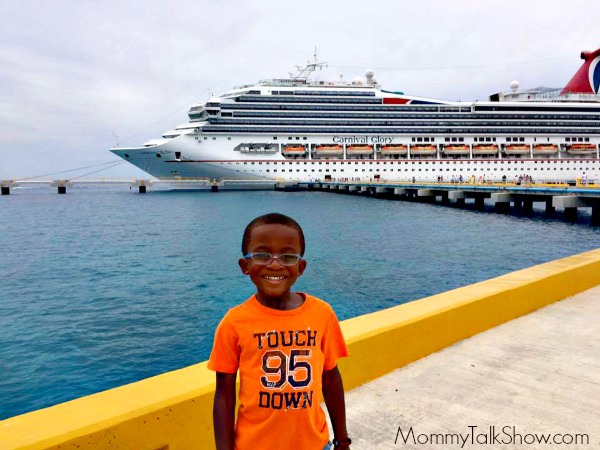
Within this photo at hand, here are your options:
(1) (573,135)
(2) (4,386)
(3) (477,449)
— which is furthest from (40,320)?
(1) (573,135)

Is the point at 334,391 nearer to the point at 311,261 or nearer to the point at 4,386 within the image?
the point at 4,386

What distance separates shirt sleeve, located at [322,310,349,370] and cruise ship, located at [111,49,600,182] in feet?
207

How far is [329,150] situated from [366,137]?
6201 mm

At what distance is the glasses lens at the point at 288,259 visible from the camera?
1.96 meters

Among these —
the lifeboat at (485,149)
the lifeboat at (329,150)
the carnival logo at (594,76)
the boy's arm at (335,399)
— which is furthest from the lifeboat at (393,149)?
the boy's arm at (335,399)

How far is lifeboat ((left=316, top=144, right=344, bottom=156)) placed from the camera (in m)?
68.4

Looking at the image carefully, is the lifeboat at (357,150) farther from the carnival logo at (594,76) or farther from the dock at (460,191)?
the carnival logo at (594,76)

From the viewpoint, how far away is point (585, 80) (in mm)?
79250

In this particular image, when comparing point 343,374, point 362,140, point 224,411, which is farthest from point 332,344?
point 362,140

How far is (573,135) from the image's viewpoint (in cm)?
7500

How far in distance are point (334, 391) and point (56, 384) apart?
269 inches

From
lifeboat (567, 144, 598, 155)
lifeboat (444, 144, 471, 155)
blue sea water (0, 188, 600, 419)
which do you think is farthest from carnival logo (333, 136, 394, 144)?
blue sea water (0, 188, 600, 419)

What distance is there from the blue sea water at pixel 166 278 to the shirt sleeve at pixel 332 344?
6353 mm

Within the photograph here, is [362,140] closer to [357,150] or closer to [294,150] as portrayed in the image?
[357,150]
